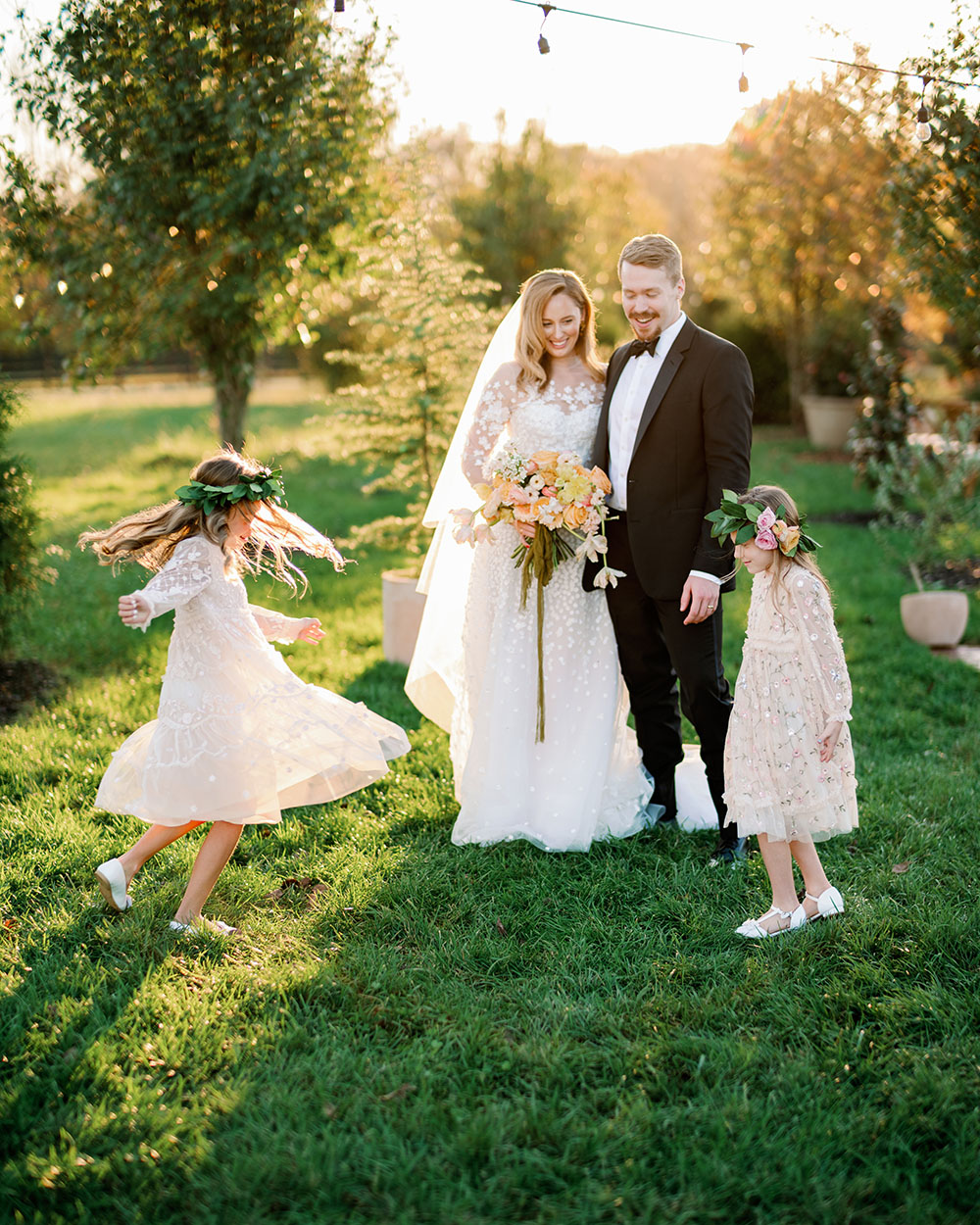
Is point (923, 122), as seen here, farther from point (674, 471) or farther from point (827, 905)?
point (827, 905)

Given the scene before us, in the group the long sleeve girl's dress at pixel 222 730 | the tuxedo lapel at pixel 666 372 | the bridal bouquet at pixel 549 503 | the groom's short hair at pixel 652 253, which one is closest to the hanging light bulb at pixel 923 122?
the groom's short hair at pixel 652 253

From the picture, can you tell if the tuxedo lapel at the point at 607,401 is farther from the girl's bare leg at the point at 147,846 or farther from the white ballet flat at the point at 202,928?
the white ballet flat at the point at 202,928

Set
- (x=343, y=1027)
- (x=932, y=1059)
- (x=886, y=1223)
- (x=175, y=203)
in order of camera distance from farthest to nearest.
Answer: (x=175, y=203), (x=343, y=1027), (x=932, y=1059), (x=886, y=1223)

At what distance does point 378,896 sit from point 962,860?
95.8 inches

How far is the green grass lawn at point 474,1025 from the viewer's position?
2576 mm

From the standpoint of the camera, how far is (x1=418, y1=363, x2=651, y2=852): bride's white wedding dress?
458 cm

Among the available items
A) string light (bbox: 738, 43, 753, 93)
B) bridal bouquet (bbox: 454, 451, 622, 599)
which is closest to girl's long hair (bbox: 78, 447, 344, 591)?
bridal bouquet (bbox: 454, 451, 622, 599)

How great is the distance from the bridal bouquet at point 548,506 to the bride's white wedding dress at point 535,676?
178 millimetres

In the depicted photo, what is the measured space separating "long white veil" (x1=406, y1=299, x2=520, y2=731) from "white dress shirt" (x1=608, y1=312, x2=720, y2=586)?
776mm

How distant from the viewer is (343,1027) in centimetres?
321

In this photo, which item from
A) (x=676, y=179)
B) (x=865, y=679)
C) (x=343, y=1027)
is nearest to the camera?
(x=343, y=1027)

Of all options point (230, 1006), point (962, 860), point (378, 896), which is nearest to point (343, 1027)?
point (230, 1006)

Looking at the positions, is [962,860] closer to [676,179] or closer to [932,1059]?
[932,1059]

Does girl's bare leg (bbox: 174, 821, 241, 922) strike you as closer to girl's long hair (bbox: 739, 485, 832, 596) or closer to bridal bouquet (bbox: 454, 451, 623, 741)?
bridal bouquet (bbox: 454, 451, 623, 741)
